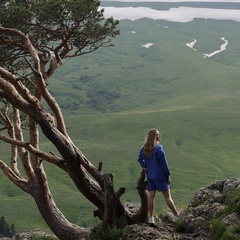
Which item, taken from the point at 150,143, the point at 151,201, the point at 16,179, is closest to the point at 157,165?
the point at 150,143

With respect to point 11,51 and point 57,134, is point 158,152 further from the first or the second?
point 11,51

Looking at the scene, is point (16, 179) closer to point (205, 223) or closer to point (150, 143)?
point (150, 143)

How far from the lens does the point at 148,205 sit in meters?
15.2

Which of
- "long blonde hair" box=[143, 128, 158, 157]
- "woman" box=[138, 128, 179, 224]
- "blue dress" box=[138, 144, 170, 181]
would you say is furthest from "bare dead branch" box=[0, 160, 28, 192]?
"long blonde hair" box=[143, 128, 158, 157]

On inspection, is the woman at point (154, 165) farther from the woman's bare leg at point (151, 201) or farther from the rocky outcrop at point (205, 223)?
the rocky outcrop at point (205, 223)

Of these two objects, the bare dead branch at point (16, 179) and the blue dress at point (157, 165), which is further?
the bare dead branch at point (16, 179)

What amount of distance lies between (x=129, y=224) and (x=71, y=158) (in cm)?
323

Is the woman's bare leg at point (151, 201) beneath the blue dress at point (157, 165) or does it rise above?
beneath

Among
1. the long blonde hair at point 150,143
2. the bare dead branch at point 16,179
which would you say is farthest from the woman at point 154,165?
the bare dead branch at point 16,179

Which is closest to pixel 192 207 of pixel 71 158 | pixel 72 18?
pixel 71 158

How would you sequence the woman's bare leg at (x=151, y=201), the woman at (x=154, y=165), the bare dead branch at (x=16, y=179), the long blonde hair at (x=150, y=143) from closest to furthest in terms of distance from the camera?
1. the long blonde hair at (x=150, y=143)
2. the woman at (x=154, y=165)
3. the woman's bare leg at (x=151, y=201)
4. the bare dead branch at (x=16, y=179)

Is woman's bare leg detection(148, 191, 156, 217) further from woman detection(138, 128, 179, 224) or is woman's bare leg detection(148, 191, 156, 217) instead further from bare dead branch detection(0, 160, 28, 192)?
bare dead branch detection(0, 160, 28, 192)

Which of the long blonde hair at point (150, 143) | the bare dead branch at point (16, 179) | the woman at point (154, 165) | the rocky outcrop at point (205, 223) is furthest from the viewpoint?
the bare dead branch at point (16, 179)

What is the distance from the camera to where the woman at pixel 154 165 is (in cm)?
1480
